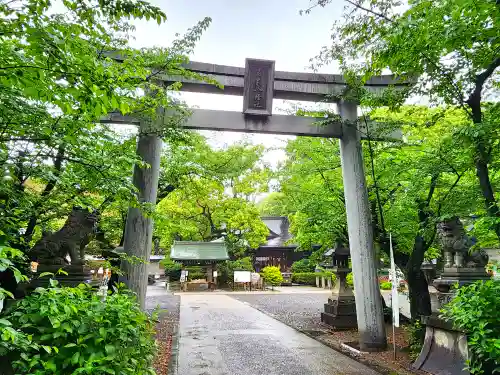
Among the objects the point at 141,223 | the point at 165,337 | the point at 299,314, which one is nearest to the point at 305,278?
the point at 299,314

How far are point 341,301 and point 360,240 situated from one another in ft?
12.6

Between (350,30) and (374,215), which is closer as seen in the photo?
(350,30)

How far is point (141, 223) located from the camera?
6.36 m

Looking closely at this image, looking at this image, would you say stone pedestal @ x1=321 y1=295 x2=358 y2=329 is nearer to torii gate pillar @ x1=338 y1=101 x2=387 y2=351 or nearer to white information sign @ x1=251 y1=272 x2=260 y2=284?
torii gate pillar @ x1=338 y1=101 x2=387 y2=351

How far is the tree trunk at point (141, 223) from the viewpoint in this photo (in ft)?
20.2

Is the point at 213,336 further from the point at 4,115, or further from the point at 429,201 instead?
the point at 4,115

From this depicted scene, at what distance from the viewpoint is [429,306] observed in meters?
8.48

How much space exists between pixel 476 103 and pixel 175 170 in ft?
20.9

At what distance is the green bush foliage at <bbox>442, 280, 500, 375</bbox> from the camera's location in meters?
3.59

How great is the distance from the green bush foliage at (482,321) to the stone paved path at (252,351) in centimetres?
211

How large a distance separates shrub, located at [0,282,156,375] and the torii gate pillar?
537cm

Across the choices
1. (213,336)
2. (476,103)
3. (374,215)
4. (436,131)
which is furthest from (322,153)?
(213,336)

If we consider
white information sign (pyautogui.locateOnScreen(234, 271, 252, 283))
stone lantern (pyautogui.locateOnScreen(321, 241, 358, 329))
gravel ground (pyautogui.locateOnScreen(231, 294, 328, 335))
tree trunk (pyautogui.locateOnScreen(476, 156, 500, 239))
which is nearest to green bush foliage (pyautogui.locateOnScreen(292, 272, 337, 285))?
white information sign (pyautogui.locateOnScreen(234, 271, 252, 283))

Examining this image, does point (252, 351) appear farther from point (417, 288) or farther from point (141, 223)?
point (417, 288)
